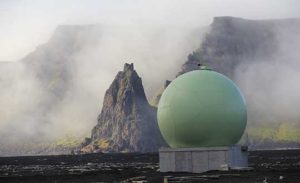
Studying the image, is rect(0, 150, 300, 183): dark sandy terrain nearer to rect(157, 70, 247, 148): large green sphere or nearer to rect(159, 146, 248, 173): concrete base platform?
rect(159, 146, 248, 173): concrete base platform

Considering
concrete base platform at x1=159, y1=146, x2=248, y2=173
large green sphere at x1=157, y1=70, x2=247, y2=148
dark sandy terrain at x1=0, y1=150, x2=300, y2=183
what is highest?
large green sphere at x1=157, y1=70, x2=247, y2=148

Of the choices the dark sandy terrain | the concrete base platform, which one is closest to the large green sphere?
the concrete base platform

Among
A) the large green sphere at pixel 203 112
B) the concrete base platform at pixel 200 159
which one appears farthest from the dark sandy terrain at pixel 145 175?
the large green sphere at pixel 203 112

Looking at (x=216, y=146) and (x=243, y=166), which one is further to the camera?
(x=243, y=166)

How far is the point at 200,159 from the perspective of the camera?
46.8 metres

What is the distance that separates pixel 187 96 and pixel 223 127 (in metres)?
4.11

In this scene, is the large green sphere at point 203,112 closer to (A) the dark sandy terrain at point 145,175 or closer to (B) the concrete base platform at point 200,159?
(B) the concrete base platform at point 200,159

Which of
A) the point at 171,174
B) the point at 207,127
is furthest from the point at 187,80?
the point at 171,174

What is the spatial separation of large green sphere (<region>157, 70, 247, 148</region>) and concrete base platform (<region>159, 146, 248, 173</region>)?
3.83ft

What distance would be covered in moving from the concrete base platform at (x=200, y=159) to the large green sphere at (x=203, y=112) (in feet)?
3.83

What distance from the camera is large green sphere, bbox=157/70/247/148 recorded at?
47062 mm

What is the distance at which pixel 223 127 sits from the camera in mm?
47062

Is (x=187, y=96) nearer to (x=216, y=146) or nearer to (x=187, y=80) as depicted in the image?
(x=187, y=80)

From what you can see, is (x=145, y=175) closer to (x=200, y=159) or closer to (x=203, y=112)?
(x=200, y=159)
